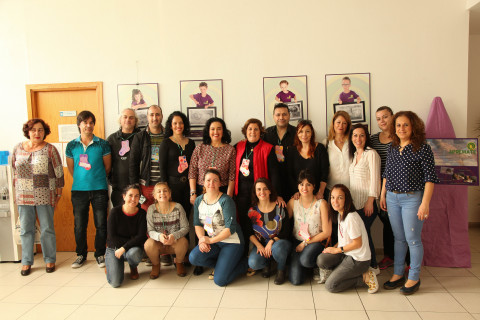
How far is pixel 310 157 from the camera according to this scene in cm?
316

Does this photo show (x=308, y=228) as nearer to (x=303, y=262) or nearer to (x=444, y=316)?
(x=303, y=262)

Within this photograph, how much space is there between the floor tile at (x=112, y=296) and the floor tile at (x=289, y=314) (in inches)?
46.7

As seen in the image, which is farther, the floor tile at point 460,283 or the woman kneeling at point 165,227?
the woman kneeling at point 165,227

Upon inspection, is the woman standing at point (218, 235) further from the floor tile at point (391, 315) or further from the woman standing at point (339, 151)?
the floor tile at point (391, 315)

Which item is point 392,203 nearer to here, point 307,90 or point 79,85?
point 307,90

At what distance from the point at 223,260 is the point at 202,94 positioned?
1874 millimetres

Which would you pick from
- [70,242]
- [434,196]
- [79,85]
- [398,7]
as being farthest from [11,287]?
[398,7]

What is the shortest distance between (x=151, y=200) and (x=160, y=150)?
56 centimetres

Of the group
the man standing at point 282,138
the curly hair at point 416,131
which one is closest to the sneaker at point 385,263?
the man standing at point 282,138

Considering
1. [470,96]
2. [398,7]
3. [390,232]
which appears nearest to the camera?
[390,232]

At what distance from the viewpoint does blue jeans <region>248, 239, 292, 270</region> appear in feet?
9.68

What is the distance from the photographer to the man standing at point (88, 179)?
11.5ft

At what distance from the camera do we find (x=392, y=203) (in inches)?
111

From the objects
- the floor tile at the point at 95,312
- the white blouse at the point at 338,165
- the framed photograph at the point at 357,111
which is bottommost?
the floor tile at the point at 95,312
